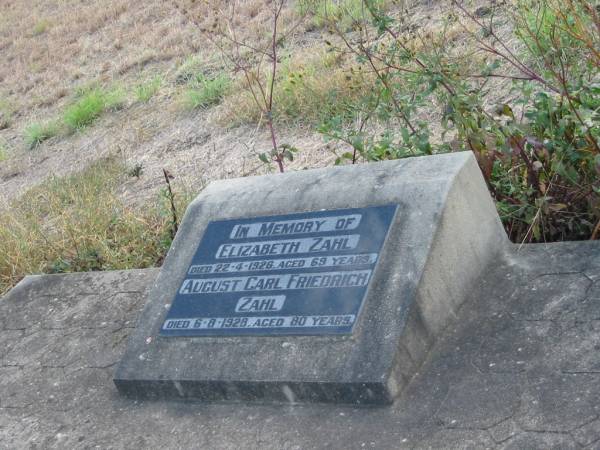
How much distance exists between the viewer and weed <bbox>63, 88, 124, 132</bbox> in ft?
30.4

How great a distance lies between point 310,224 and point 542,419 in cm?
117

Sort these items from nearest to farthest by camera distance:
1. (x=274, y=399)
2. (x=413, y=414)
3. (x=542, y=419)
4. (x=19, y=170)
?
(x=542, y=419) < (x=413, y=414) < (x=274, y=399) < (x=19, y=170)

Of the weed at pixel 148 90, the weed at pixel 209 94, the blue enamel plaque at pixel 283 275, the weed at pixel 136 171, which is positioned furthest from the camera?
the weed at pixel 148 90

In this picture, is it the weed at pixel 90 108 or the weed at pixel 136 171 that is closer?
the weed at pixel 136 171

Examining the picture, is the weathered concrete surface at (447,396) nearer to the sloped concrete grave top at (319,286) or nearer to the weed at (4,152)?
the sloped concrete grave top at (319,286)

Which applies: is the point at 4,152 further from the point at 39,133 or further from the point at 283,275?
the point at 283,275

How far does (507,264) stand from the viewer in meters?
3.27

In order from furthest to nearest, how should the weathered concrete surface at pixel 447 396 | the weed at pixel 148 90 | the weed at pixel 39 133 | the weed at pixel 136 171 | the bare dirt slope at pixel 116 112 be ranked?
the weed at pixel 39 133, the weed at pixel 148 90, the bare dirt slope at pixel 116 112, the weed at pixel 136 171, the weathered concrete surface at pixel 447 396

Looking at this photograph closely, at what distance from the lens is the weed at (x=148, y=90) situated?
30.1ft

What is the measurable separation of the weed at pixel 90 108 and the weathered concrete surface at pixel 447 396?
5.80 meters

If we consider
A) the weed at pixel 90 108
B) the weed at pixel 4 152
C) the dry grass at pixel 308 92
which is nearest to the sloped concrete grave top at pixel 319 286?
the dry grass at pixel 308 92

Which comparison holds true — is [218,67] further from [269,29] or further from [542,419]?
[542,419]

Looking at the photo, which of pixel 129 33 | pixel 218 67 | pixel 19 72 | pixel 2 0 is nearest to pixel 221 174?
pixel 218 67

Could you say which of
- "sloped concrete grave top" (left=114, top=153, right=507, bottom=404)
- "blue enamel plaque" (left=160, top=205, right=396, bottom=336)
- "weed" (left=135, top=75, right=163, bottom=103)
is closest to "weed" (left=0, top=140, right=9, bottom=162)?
"weed" (left=135, top=75, right=163, bottom=103)
